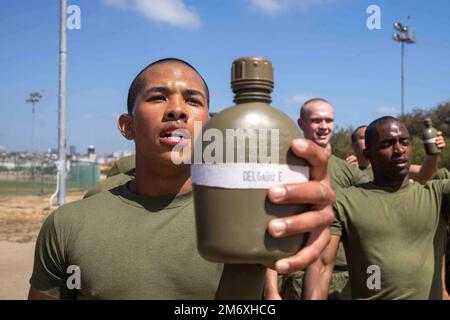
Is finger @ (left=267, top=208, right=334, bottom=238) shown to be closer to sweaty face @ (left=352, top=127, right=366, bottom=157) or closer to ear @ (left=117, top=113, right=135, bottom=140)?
ear @ (left=117, top=113, right=135, bottom=140)

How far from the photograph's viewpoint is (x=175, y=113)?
1831 mm

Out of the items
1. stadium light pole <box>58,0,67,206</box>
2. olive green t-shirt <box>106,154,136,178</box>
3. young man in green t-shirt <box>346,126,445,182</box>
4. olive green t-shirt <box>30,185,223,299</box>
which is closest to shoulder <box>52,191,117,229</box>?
olive green t-shirt <box>30,185,223,299</box>

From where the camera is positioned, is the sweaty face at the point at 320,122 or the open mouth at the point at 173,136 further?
the sweaty face at the point at 320,122

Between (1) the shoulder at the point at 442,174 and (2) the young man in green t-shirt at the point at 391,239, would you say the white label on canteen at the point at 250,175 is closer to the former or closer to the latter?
(2) the young man in green t-shirt at the point at 391,239

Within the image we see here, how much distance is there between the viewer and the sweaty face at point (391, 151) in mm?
3629

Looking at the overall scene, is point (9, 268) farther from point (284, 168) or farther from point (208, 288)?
point (284, 168)

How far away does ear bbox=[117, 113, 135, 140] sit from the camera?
217 centimetres

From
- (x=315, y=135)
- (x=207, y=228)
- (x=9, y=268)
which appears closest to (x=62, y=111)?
(x=9, y=268)

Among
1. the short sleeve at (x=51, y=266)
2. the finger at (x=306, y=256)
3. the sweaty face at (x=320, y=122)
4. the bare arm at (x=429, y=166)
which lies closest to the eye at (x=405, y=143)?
the sweaty face at (x=320, y=122)

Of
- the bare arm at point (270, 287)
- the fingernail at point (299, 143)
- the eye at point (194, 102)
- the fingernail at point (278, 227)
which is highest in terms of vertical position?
the eye at point (194, 102)

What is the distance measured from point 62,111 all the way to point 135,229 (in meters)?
13.2

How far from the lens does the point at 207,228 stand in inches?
47.9

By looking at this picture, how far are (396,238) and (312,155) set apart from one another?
2.38m

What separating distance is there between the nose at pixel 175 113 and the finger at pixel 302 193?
75 cm
